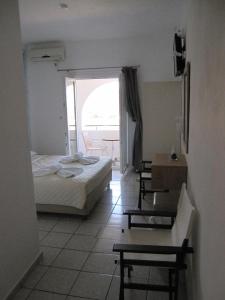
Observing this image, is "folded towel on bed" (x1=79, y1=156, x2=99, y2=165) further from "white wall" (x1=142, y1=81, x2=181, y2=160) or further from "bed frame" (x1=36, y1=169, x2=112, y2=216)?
"white wall" (x1=142, y1=81, x2=181, y2=160)

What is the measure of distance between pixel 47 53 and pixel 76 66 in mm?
655

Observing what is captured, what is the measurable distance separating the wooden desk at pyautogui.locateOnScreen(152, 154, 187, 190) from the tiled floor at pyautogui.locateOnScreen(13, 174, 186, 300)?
0.80 m

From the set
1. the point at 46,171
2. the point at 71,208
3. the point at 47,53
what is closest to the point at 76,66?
the point at 47,53

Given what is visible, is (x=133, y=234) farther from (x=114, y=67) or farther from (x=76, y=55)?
(x=76, y=55)

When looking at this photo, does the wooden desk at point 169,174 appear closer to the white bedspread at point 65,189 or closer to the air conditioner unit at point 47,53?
the white bedspread at point 65,189

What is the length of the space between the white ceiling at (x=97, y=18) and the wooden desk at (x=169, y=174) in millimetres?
2070

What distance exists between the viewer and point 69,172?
3760 millimetres

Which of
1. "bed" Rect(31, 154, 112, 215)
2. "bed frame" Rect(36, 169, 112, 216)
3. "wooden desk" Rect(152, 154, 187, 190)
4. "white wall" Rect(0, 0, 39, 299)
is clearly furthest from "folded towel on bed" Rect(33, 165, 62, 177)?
"wooden desk" Rect(152, 154, 187, 190)

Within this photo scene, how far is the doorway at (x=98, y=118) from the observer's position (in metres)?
7.88

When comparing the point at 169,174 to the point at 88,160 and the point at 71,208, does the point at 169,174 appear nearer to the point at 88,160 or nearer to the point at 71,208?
the point at 71,208

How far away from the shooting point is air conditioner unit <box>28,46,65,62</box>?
18.1 ft

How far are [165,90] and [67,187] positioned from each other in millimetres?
2538

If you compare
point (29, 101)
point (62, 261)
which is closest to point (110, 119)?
point (29, 101)

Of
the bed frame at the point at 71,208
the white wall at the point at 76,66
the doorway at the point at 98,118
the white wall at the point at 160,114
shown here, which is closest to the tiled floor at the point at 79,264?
the bed frame at the point at 71,208
